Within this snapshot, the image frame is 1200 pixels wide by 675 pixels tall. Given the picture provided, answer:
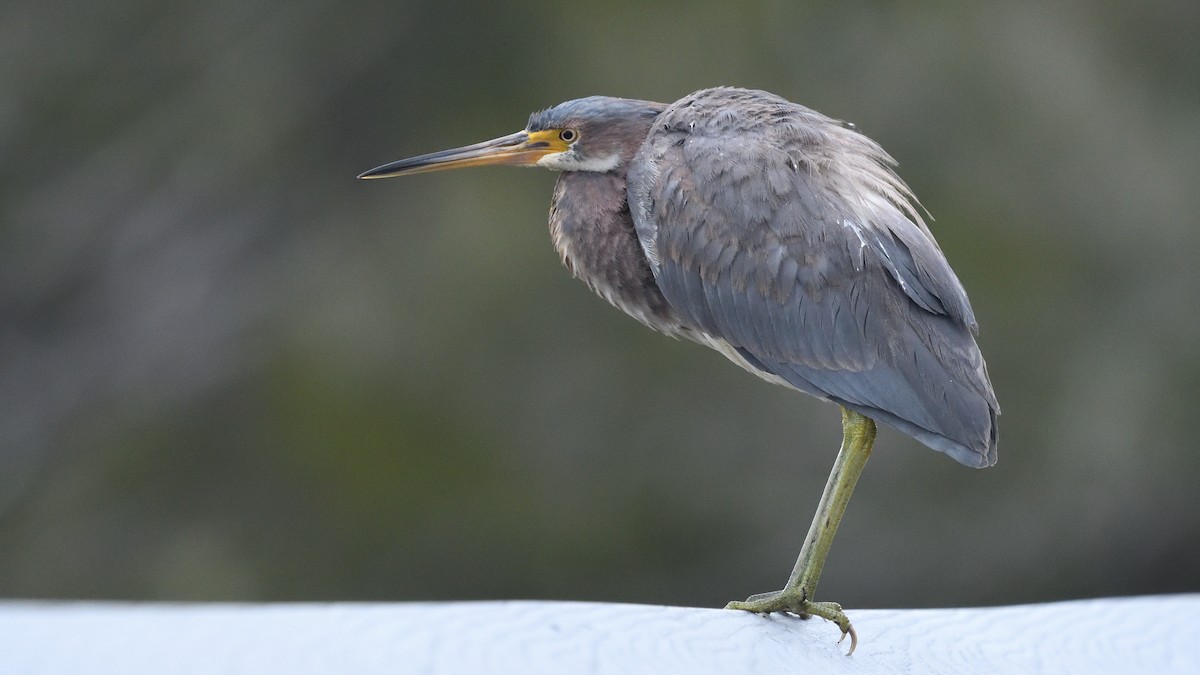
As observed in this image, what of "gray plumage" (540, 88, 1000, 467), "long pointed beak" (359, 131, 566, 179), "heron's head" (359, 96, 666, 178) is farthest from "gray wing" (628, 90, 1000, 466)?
"long pointed beak" (359, 131, 566, 179)

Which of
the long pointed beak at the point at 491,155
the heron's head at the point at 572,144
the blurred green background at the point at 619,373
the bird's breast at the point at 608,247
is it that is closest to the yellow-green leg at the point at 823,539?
the bird's breast at the point at 608,247

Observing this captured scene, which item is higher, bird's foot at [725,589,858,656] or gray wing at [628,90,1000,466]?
gray wing at [628,90,1000,466]

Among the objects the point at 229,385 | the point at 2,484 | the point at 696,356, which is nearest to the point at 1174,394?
the point at 696,356

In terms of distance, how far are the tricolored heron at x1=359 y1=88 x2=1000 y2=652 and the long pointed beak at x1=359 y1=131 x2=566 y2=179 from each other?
0.18ft

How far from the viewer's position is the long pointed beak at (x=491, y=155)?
95.4 inches

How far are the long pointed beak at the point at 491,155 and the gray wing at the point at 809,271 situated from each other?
28cm

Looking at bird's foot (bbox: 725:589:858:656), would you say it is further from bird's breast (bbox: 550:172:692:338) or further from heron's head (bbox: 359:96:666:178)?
heron's head (bbox: 359:96:666:178)

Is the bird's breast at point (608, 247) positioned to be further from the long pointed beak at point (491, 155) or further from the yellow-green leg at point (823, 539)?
the yellow-green leg at point (823, 539)

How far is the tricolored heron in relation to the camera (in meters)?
2.16

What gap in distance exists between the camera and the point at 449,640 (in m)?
1.28

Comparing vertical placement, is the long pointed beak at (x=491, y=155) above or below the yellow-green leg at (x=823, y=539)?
above

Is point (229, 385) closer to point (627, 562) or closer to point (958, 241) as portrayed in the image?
point (627, 562)

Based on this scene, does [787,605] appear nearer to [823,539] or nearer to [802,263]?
[823,539]

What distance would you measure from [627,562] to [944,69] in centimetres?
213
